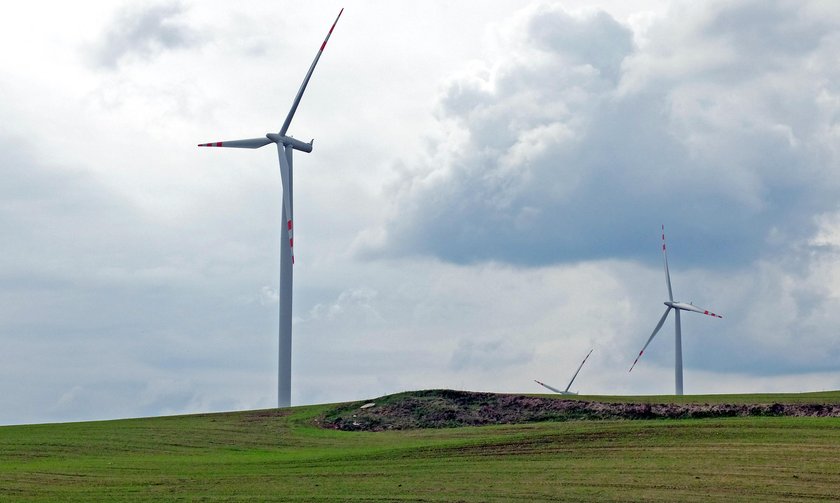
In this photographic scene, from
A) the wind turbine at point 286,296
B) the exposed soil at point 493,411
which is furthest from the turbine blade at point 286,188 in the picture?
the exposed soil at point 493,411

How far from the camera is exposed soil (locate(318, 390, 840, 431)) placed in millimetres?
44125

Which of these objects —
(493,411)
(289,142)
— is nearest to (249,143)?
(289,142)

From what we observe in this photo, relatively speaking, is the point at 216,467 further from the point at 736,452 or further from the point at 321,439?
the point at 736,452

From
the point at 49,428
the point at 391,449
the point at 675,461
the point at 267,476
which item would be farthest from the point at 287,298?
the point at 675,461

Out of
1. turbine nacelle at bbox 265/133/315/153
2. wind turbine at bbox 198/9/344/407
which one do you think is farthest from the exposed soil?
turbine nacelle at bbox 265/133/315/153

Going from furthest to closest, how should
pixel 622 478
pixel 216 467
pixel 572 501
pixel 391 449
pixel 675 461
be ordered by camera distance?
pixel 391 449
pixel 216 467
pixel 675 461
pixel 622 478
pixel 572 501

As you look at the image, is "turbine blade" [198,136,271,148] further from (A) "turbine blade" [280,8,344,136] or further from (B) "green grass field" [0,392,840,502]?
(B) "green grass field" [0,392,840,502]

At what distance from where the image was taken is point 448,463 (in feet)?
111

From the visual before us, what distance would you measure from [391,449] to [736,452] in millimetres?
13248

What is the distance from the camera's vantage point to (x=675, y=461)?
31.6 m

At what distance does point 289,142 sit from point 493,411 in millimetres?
25482

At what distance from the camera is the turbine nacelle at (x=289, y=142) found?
214 feet

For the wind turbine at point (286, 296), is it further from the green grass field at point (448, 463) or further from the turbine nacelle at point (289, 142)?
the green grass field at point (448, 463)

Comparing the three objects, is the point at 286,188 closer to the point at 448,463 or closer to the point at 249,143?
the point at 249,143
